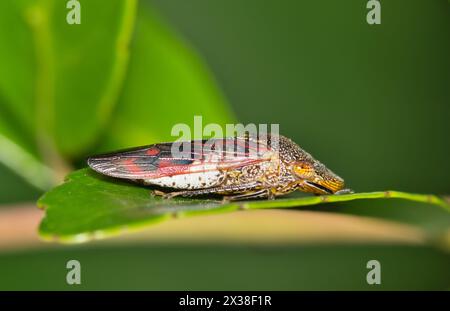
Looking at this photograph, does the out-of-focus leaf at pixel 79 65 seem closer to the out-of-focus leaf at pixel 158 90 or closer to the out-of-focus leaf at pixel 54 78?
the out-of-focus leaf at pixel 54 78

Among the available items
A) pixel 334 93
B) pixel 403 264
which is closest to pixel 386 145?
pixel 334 93

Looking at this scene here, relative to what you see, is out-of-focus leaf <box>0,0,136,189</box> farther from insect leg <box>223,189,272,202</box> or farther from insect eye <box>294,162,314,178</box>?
insect eye <box>294,162,314,178</box>

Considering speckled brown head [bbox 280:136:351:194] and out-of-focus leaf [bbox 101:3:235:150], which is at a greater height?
out-of-focus leaf [bbox 101:3:235:150]

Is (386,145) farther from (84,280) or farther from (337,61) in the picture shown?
(84,280)

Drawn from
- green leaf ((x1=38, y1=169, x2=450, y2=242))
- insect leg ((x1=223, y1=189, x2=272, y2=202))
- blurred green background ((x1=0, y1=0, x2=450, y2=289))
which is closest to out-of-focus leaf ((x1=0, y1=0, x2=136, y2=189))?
blurred green background ((x1=0, y1=0, x2=450, y2=289))

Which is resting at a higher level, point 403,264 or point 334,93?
point 334,93

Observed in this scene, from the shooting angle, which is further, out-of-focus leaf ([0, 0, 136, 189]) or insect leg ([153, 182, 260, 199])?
insect leg ([153, 182, 260, 199])
